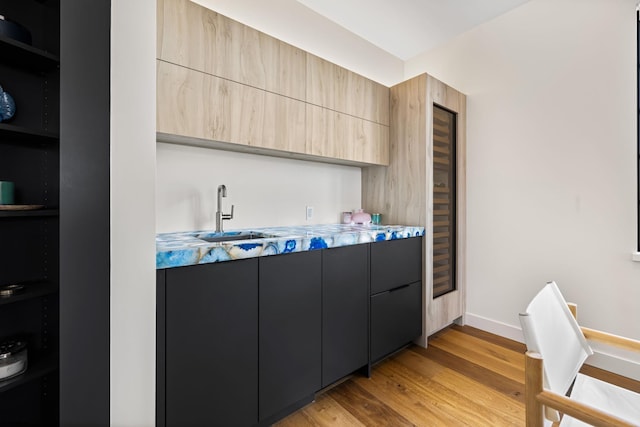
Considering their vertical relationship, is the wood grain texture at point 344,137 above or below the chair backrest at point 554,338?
above

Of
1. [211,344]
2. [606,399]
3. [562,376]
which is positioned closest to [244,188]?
[211,344]

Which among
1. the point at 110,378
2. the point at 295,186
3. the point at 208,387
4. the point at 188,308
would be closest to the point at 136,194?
the point at 188,308

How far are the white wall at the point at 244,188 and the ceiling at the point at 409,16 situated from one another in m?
1.33

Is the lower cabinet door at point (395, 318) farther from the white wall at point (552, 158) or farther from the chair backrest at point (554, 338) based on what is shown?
the chair backrest at point (554, 338)

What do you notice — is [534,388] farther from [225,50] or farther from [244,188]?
[225,50]

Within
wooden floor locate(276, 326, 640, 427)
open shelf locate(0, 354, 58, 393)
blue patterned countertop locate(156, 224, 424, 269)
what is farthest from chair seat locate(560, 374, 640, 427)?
open shelf locate(0, 354, 58, 393)

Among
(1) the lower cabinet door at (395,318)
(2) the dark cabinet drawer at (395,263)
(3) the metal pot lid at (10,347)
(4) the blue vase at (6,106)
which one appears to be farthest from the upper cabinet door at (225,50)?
(1) the lower cabinet door at (395,318)

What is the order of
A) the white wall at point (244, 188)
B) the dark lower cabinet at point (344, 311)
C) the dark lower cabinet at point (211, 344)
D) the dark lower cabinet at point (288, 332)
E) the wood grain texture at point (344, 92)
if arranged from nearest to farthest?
the dark lower cabinet at point (211, 344) < the dark lower cabinet at point (288, 332) < the dark lower cabinet at point (344, 311) < the white wall at point (244, 188) < the wood grain texture at point (344, 92)

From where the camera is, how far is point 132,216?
1.10m

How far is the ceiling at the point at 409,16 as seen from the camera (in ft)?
7.97

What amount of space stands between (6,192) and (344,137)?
6.20 ft

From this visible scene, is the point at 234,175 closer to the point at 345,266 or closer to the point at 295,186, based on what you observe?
the point at 295,186

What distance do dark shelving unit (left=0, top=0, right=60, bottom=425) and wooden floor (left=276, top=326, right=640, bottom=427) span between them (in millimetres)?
1103

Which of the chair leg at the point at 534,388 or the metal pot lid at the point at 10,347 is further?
the metal pot lid at the point at 10,347
